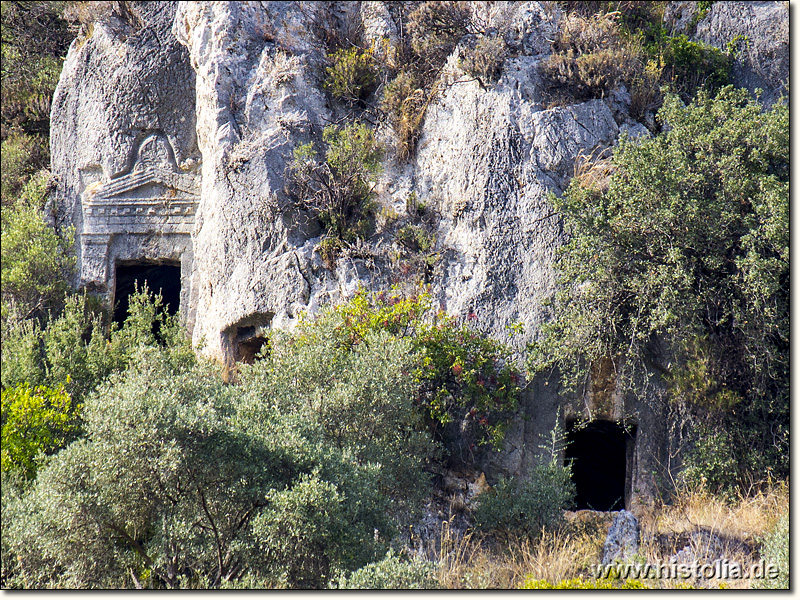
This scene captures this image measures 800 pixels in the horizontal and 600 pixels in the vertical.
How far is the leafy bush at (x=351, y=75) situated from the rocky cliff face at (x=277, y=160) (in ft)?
1.12

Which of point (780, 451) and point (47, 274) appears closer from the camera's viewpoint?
point (780, 451)

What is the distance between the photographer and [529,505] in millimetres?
9211

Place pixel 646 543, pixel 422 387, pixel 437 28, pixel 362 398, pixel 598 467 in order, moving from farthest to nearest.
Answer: pixel 437 28, pixel 598 467, pixel 422 387, pixel 646 543, pixel 362 398

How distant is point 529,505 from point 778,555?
2864 mm

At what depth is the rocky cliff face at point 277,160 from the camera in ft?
37.0

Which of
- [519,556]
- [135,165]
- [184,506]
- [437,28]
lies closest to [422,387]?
[519,556]

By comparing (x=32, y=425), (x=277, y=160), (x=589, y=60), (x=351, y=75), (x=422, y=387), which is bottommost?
(x=32, y=425)

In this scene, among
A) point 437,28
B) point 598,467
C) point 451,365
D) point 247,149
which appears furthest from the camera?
point 437,28

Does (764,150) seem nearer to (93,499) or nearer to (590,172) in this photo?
(590,172)

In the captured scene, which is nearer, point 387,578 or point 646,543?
point 387,578

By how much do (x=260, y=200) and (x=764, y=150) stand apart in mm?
7856

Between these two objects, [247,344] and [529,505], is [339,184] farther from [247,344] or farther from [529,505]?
[529,505]

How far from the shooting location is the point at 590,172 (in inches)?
432

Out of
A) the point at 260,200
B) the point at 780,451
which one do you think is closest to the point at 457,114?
the point at 260,200
